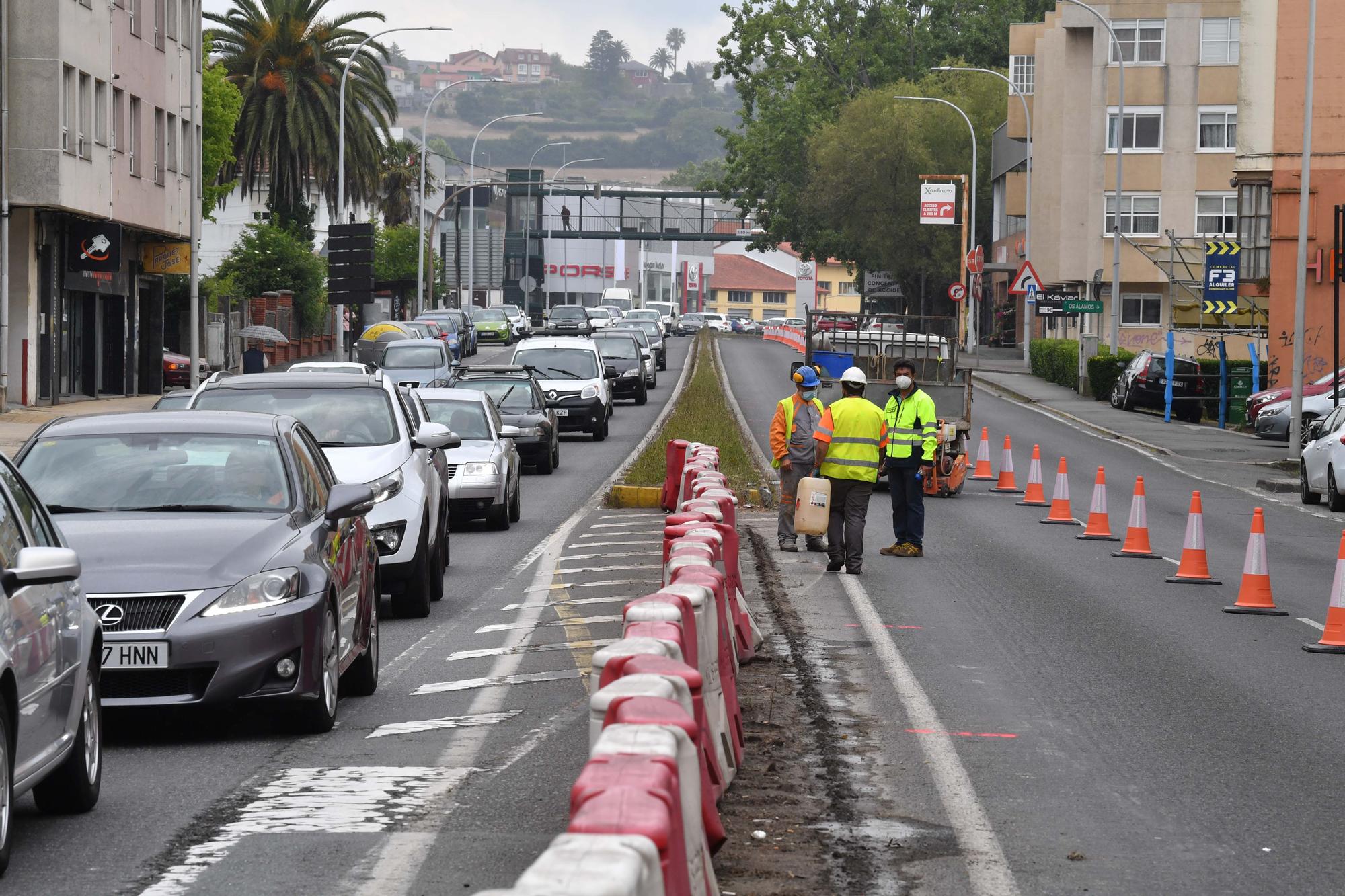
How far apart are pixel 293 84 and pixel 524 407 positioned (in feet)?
101

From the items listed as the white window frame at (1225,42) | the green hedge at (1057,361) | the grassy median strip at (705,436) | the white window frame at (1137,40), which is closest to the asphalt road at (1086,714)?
the grassy median strip at (705,436)

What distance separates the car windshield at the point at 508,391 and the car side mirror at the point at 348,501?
18943 millimetres

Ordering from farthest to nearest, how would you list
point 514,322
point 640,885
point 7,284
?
1. point 514,322
2. point 7,284
3. point 640,885

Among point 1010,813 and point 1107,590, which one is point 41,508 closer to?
point 1010,813

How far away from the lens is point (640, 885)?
381 centimetres

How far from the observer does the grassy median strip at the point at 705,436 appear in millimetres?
24550

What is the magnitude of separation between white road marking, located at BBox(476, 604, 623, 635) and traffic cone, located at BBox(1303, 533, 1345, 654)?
185 inches

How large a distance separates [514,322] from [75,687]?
259 feet

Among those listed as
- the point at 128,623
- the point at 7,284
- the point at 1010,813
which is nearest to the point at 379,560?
the point at 128,623

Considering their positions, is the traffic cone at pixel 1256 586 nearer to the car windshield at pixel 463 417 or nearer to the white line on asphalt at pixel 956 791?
the white line on asphalt at pixel 956 791

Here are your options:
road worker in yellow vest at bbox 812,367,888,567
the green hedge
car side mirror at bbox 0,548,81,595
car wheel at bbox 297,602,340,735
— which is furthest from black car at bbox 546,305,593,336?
car side mirror at bbox 0,548,81,595

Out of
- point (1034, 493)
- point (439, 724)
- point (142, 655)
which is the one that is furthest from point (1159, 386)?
point (142, 655)

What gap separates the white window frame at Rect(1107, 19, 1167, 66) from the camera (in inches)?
2436

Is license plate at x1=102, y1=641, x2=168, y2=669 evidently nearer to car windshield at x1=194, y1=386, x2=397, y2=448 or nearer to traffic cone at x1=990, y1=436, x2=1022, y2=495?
car windshield at x1=194, y1=386, x2=397, y2=448
